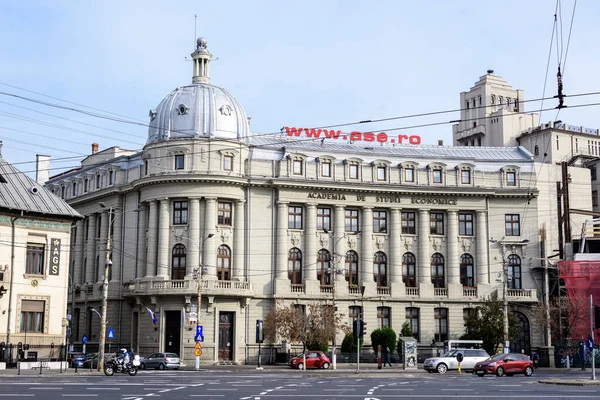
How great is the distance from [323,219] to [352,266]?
496 centimetres

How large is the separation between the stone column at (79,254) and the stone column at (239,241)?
18516 millimetres

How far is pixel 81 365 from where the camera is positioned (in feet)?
205

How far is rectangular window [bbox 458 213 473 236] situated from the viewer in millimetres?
80062

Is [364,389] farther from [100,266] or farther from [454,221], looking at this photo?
[100,266]

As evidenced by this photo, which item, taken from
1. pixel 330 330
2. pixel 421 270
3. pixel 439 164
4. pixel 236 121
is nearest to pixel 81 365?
pixel 330 330

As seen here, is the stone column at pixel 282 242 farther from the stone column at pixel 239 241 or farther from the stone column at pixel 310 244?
the stone column at pixel 239 241

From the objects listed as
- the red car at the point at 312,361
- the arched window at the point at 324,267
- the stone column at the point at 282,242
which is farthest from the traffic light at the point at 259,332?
the arched window at the point at 324,267

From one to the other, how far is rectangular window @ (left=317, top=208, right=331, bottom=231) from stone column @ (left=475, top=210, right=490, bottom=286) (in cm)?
1394

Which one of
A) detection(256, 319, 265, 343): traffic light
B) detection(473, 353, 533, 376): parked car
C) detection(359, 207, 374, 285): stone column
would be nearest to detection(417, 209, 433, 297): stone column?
detection(359, 207, 374, 285): stone column

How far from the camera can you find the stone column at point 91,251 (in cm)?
8206

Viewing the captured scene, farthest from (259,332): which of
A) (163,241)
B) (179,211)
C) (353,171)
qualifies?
(353,171)

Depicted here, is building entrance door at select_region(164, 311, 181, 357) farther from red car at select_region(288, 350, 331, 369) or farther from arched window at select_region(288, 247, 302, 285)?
red car at select_region(288, 350, 331, 369)

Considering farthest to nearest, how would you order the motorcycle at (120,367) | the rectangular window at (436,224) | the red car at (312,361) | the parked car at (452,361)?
the rectangular window at (436,224) < the red car at (312,361) < the parked car at (452,361) < the motorcycle at (120,367)

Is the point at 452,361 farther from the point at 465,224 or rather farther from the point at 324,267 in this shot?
the point at 465,224
